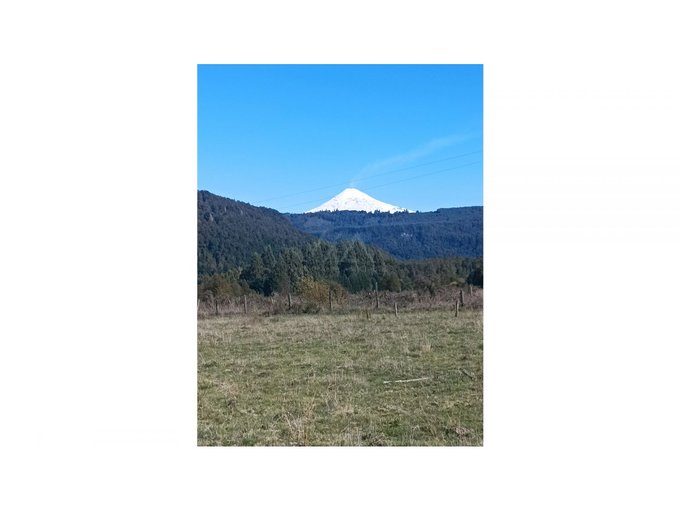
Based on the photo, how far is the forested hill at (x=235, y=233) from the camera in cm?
998

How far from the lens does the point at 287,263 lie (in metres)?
13.8

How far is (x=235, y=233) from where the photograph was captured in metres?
11.8

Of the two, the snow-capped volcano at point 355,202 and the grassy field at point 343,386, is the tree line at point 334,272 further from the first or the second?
the snow-capped volcano at point 355,202

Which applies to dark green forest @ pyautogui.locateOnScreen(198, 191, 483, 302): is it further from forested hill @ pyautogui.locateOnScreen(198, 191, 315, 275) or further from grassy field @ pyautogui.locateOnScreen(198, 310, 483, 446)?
grassy field @ pyautogui.locateOnScreen(198, 310, 483, 446)

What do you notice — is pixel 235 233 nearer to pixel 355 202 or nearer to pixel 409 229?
pixel 409 229

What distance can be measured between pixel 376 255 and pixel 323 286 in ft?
5.63

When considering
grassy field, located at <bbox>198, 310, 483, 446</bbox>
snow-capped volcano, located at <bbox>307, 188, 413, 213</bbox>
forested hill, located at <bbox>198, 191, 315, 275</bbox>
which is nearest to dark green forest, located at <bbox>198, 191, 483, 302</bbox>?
forested hill, located at <bbox>198, 191, 315, 275</bbox>

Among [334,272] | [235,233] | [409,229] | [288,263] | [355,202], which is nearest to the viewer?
[355,202]

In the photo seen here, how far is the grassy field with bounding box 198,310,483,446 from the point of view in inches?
193

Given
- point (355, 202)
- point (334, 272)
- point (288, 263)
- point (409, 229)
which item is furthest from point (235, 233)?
point (355, 202)

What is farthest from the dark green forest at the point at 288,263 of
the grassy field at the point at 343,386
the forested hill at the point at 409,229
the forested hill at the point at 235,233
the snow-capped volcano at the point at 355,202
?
the snow-capped volcano at the point at 355,202

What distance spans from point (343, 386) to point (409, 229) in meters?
4.30
